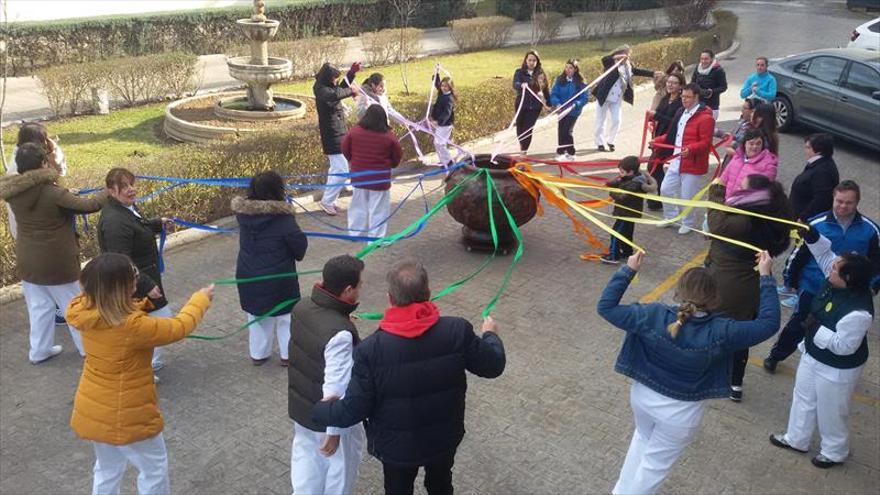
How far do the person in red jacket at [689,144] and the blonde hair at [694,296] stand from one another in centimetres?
523

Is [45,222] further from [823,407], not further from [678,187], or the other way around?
[678,187]

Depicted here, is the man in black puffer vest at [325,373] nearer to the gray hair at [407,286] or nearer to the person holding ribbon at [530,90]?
the gray hair at [407,286]

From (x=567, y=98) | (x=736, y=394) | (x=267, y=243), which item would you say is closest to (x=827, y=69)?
(x=567, y=98)

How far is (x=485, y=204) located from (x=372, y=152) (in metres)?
1.33

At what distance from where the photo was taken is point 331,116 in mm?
9320

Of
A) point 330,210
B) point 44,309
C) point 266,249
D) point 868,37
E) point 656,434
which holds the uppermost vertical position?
point 868,37

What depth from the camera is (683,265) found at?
27.9 ft

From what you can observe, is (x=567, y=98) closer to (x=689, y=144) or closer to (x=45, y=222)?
(x=689, y=144)

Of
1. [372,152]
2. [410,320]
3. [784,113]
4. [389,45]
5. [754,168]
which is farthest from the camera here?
[389,45]

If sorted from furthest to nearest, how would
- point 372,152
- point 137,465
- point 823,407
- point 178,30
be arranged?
point 178,30
point 372,152
point 823,407
point 137,465

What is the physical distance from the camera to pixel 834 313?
479cm

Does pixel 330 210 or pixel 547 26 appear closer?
pixel 330 210

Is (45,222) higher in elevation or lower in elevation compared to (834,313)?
lower

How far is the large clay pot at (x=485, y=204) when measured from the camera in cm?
819
